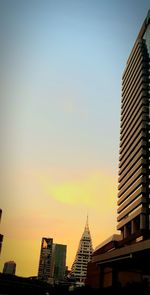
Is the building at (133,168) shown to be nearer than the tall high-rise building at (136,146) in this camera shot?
Yes

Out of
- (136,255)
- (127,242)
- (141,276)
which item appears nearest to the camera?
(136,255)

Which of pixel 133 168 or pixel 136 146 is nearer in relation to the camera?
pixel 133 168

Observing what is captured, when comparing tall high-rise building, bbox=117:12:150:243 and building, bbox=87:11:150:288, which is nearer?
building, bbox=87:11:150:288

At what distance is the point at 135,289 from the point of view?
3566cm

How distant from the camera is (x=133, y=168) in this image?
96750 millimetres

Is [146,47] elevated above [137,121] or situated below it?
above

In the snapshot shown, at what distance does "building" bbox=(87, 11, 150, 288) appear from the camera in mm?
78113

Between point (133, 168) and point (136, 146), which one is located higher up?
point (136, 146)

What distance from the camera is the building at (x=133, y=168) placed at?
78.1 metres

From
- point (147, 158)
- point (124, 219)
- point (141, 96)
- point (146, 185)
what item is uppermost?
point (141, 96)

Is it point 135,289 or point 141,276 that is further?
point 141,276

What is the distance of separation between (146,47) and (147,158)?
38.7m

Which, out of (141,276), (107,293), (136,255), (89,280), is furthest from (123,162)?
(107,293)

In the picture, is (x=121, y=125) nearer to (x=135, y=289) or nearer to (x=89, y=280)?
(x=89, y=280)
